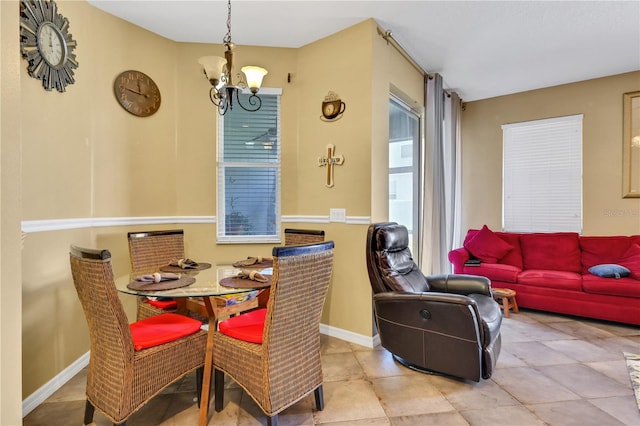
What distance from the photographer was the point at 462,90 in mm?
4562

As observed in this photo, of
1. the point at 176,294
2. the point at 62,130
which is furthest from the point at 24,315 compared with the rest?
the point at 62,130

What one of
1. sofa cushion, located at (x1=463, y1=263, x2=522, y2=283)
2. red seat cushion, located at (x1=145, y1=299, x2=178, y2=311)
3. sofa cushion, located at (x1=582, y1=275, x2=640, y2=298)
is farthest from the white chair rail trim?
sofa cushion, located at (x1=582, y1=275, x2=640, y2=298)

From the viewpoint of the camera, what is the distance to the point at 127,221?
9.46ft

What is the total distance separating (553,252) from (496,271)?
0.75 metres

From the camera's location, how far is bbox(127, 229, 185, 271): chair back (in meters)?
2.54

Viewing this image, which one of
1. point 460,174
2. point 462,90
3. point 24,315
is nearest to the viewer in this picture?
point 24,315

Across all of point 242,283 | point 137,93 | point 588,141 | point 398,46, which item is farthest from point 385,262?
point 588,141

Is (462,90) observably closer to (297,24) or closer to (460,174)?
(460,174)

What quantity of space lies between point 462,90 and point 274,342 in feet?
14.5

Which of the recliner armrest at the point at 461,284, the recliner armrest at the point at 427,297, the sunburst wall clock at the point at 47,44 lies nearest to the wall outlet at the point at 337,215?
the recliner armrest at the point at 427,297

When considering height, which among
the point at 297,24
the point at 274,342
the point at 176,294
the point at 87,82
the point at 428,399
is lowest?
the point at 428,399

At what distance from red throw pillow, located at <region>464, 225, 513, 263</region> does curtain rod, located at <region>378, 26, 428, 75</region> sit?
88.1 inches

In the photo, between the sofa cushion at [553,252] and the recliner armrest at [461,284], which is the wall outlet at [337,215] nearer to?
the recliner armrest at [461,284]

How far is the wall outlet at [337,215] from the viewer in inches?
119
